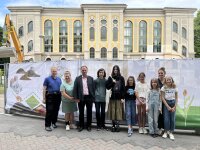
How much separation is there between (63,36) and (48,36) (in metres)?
3.71

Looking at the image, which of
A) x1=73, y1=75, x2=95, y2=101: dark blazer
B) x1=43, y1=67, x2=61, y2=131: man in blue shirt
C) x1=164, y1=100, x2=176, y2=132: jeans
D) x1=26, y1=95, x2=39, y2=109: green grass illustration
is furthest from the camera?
x1=26, y1=95, x2=39, y2=109: green grass illustration

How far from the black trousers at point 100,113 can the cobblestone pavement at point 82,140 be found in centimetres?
27

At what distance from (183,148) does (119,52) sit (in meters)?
63.8

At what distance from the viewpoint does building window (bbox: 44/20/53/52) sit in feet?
234

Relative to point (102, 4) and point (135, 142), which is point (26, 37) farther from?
point (135, 142)

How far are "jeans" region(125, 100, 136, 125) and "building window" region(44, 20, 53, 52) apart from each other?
2567 inches

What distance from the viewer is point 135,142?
6816 millimetres

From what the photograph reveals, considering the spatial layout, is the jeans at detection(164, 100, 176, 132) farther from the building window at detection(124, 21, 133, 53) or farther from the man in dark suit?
the building window at detection(124, 21, 133, 53)

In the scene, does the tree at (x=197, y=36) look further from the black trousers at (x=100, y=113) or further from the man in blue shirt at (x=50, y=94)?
the man in blue shirt at (x=50, y=94)

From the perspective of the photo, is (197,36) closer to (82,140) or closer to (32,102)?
(32,102)

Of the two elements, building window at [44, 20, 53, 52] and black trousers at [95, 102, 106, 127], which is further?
building window at [44, 20, 53, 52]

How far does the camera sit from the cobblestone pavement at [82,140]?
6.49 m

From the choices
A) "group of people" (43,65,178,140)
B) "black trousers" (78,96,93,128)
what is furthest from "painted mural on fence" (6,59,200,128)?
"black trousers" (78,96,93,128)

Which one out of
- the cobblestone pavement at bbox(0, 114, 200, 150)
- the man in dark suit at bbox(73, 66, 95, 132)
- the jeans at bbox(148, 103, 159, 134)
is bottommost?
the cobblestone pavement at bbox(0, 114, 200, 150)
